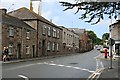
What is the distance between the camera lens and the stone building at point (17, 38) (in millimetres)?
36281

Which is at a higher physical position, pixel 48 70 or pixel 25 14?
pixel 25 14

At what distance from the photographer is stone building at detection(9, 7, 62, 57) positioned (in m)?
50.3

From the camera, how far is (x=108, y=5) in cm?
1257

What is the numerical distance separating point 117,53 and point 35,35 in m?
14.7

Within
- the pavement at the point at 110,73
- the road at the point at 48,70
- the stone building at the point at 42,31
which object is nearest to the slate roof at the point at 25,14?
the stone building at the point at 42,31

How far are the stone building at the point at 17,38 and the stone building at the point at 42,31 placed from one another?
245cm

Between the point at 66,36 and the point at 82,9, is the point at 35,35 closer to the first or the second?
the point at 66,36

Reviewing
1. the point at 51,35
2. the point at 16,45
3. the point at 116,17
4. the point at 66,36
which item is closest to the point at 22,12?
the point at 51,35

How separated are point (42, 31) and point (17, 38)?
540 inches

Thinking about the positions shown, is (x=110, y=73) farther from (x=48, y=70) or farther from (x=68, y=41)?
(x=68, y=41)

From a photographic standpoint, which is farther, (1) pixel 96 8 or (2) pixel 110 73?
(2) pixel 110 73

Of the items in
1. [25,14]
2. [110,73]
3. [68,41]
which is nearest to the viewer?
[110,73]

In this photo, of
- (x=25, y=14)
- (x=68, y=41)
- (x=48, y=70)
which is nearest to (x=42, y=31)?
(x=25, y=14)

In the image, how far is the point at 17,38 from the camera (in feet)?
130
